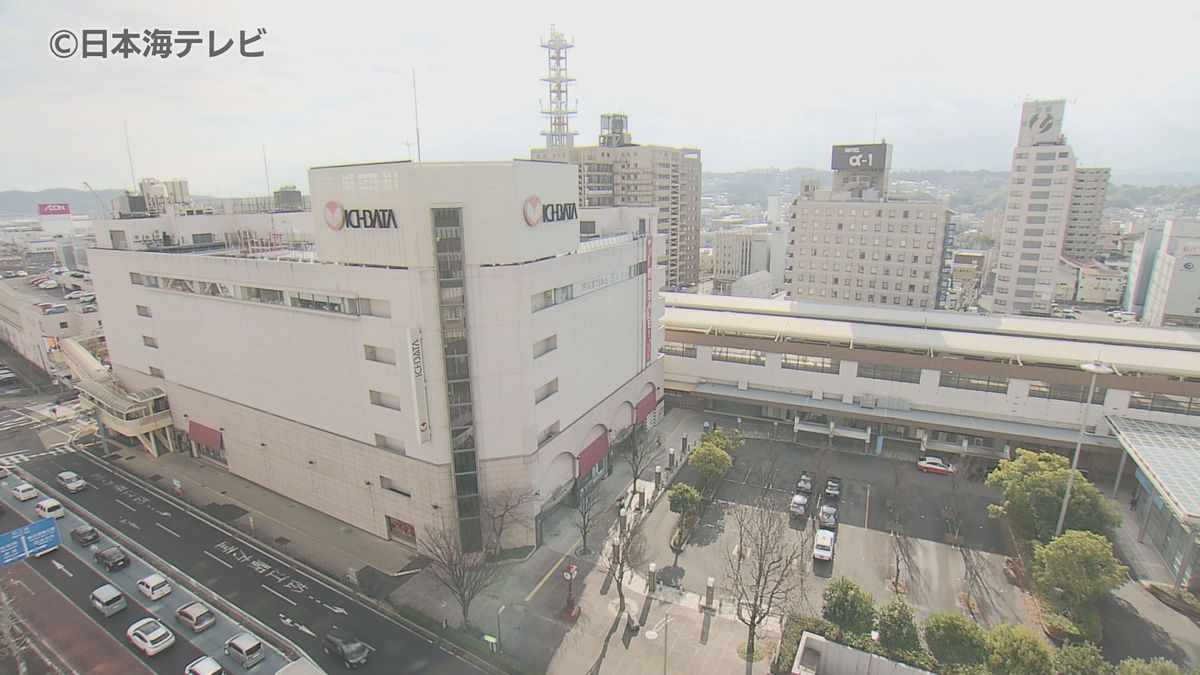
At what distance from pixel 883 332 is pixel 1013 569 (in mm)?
21217

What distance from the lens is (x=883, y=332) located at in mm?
48594

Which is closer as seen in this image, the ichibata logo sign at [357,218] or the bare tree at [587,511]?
the ichibata logo sign at [357,218]

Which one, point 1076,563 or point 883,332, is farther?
point 883,332

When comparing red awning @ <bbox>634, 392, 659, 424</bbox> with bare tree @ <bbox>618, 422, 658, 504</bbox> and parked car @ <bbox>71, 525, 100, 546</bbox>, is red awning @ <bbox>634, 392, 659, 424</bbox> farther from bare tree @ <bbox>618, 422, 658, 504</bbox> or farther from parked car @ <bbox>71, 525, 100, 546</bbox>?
parked car @ <bbox>71, 525, 100, 546</bbox>

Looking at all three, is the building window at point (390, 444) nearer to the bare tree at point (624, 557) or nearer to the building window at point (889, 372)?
the bare tree at point (624, 557)

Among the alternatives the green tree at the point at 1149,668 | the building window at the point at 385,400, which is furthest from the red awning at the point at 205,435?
the green tree at the point at 1149,668

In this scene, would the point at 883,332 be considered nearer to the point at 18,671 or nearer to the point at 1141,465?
the point at 1141,465

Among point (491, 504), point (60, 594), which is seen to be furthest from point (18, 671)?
point (491, 504)

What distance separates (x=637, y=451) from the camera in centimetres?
4241

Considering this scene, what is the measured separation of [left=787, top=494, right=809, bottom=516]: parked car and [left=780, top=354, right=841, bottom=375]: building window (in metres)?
13.4

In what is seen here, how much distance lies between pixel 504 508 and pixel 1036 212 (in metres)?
92.5

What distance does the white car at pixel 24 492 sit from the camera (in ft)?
131

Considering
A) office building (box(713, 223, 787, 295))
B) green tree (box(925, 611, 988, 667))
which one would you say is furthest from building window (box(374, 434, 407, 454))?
office building (box(713, 223, 787, 295))

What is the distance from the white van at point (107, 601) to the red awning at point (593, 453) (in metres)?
25.2
